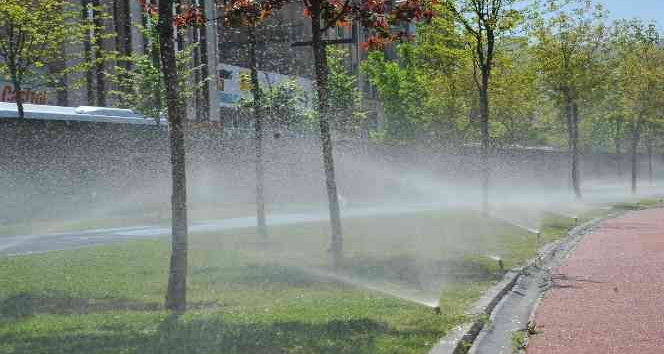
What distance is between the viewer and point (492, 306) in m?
10.4

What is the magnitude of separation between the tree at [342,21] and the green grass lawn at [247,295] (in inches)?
44.2

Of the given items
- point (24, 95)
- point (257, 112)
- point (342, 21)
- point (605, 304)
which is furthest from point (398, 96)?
point (605, 304)

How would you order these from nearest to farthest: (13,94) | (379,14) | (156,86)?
(379,14), (156,86), (13,94)

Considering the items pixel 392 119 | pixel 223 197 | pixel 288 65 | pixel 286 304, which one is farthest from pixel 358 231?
pixel 288 65

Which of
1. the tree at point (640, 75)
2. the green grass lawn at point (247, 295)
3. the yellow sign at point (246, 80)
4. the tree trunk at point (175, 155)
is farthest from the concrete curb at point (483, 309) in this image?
the tree at point (640, 75)

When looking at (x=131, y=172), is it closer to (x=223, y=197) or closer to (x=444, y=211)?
(x=223, y=197)

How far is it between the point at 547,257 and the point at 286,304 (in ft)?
27.1

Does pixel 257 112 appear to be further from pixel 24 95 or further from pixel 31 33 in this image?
pixel 24 95

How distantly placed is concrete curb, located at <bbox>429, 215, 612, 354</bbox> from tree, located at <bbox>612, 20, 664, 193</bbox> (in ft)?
89.2

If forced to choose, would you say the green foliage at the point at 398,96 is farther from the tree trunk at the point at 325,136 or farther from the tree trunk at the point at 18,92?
the tree trunk at the point at 325,136

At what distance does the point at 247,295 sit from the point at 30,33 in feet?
44.4

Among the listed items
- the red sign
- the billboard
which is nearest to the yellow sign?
the billboard

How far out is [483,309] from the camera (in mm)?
9781

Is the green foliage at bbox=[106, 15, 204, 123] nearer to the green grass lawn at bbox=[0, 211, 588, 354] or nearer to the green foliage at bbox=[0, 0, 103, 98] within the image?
the green foliage at bbox=[0, 0, 103, 98]
